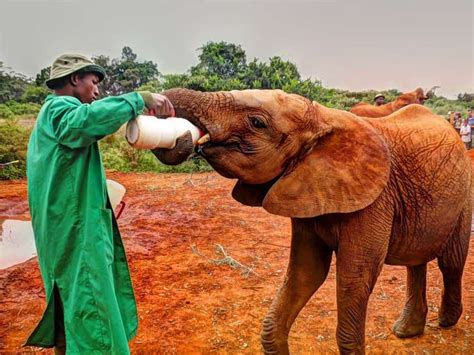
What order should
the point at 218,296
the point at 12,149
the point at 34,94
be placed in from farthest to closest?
1. the point at 34,94
2. the point at 12,149
3. the point at 218,296

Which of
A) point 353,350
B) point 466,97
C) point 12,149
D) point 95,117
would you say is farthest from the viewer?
point 466,97

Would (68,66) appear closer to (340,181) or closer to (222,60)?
(340,181)

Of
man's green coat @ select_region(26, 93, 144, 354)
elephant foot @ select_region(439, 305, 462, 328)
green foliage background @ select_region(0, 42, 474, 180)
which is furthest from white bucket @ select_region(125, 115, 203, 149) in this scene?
green foliage background @ select_region(0, 42, 474, 180)

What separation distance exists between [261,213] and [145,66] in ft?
96.4

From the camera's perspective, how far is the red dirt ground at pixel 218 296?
13.2 feet

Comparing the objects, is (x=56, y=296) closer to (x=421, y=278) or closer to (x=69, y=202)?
(x=69, y=202)

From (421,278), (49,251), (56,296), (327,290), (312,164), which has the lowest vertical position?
(327,290)

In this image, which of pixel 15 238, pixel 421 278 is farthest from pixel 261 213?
pixel 421 278

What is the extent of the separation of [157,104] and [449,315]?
3.40 m

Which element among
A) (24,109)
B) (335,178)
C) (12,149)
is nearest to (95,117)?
(335,178)

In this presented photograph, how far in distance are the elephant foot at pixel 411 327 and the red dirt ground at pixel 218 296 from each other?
0.18ft

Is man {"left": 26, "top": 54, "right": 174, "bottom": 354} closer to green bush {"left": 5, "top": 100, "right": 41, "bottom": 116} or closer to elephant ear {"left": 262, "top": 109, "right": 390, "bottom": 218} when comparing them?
elephant ear {"left": 262, "top": 109, "right": 390, "bottom": 218}

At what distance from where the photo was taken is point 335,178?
265 centimetres

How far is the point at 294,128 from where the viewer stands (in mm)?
2590
